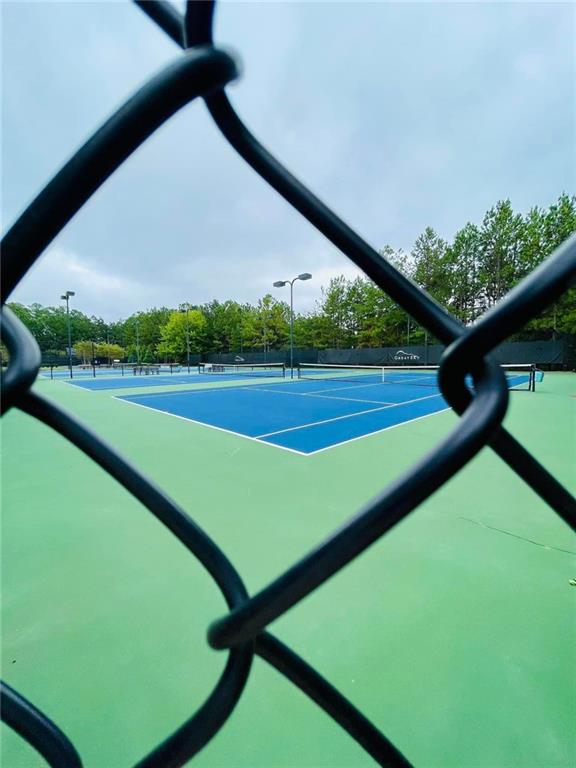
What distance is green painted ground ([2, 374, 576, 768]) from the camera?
1.33 meters

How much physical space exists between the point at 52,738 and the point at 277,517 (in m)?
2.51

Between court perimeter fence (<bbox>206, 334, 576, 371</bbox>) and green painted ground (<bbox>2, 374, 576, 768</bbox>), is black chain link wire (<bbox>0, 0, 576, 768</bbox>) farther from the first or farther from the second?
court perimeter fence (<bbox>206, 334, 576, 371</bbox>)

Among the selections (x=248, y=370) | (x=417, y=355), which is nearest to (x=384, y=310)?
(x=417, y=355)

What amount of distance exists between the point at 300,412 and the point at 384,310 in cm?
2968

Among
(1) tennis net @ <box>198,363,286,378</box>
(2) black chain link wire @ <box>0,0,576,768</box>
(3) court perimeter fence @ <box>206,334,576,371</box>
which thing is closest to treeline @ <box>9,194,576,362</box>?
(3) court perimeter fence @ <box>206,334,576,371</box>

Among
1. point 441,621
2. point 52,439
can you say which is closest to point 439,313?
point 441,621

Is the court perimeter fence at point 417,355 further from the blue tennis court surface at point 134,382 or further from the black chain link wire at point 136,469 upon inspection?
the black chain link wire at point 136,469

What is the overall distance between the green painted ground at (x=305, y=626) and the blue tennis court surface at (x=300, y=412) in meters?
2.17

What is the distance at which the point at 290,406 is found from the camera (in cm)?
872

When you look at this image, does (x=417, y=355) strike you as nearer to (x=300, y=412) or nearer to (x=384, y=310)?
(x=384, y=310)

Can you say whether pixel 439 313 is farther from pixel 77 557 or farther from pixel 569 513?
pixel 77 557

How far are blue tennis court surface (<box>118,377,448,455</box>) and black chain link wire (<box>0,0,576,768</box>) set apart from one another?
14.0ft

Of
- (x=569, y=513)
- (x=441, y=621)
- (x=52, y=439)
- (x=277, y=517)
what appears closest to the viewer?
(x=569, y=513)

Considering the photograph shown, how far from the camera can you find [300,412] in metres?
7.82
